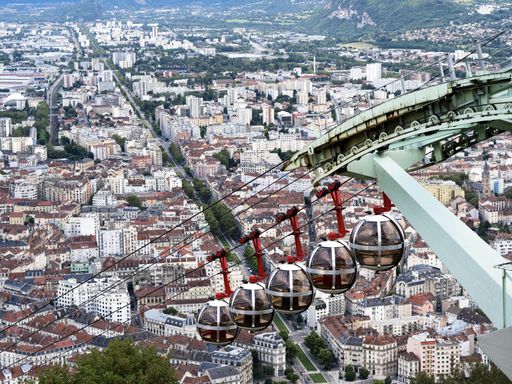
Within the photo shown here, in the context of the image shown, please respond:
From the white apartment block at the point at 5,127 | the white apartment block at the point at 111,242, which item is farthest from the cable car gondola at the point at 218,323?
the white apartment block at the point at 5,127

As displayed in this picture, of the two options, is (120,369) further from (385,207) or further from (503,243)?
(503,243)

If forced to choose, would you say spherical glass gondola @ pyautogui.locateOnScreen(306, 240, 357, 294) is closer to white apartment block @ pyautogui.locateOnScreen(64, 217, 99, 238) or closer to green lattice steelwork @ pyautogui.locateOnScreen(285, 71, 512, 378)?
green lattice steelwork @ pyautogui.locateOnScreen(285, 71, 512, 378)

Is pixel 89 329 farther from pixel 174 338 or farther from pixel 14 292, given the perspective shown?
pixel 14 292

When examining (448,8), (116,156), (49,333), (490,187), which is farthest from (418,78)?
(49,333)

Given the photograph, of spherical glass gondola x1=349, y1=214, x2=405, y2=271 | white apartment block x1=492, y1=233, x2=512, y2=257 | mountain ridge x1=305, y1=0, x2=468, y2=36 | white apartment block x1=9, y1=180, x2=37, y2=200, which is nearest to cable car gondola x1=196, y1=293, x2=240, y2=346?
spherical glass gondola x1=349, y1=214, x2=405, y2=271

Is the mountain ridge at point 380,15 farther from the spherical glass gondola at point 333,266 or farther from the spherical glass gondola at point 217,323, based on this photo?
the spherical glass gondola at point 333,266

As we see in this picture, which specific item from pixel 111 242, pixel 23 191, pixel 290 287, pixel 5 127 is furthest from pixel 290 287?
pixel 5 127
